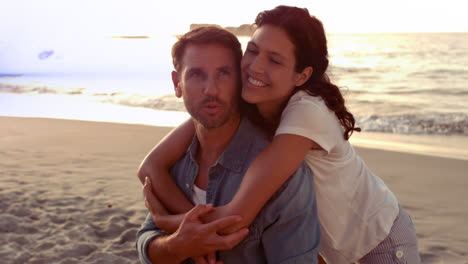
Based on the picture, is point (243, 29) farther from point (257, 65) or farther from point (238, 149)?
point (238, 149)

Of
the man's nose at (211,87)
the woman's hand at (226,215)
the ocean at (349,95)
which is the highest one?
the man's nose at (211,87)

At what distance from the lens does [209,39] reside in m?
2.67

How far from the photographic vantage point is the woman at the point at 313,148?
8.41ft

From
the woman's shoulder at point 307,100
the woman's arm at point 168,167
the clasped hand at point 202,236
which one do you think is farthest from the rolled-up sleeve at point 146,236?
the woman's shoulder at point 307,100

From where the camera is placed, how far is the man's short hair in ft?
8.79

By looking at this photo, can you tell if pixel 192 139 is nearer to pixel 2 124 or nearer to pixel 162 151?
pixel 162 151

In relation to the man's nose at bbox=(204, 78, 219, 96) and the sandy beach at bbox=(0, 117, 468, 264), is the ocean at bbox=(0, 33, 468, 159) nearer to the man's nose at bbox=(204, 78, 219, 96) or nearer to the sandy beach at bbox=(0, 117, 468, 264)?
the man's nose at bbox=(204, 78, 219, 96)

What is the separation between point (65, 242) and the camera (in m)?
5.31

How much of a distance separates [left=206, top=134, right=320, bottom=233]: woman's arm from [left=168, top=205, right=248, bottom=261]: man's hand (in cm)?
4

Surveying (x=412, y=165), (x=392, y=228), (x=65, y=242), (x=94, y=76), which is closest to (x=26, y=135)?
(x=65, y=242)

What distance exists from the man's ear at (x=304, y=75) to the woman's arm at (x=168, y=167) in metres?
0.67

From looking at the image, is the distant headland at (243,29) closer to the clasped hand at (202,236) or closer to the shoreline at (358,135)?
the clasped hand at (202,236)

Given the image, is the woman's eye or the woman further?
the woman's eye

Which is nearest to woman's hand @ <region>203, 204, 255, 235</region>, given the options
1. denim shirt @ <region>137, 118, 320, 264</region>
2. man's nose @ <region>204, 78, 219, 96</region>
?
denim shirt @ <region>137, 118, 320, 264</region>
